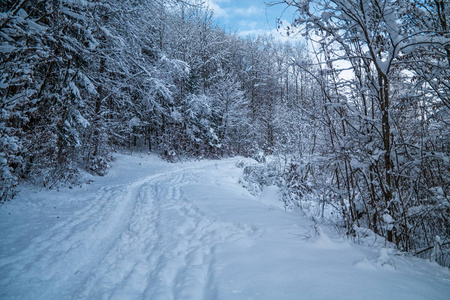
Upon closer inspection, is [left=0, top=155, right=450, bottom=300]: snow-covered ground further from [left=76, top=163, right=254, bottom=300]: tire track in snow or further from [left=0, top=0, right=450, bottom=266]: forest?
[left=0, top=0, right=450, bottom=266]: forest

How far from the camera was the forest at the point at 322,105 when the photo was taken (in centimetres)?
253

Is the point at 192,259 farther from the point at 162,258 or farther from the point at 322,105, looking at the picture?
the point at 322,105

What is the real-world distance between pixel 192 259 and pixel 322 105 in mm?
2740

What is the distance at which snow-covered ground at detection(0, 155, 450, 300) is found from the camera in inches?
72.9

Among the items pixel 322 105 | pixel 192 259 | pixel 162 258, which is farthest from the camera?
pixel 322 105

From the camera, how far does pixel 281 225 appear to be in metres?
3.37

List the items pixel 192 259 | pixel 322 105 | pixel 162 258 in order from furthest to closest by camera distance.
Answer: pixel 322 105 < pixel 162 258 < pixel 192 259

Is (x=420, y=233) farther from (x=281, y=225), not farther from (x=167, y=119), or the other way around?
(x=167, y=119)

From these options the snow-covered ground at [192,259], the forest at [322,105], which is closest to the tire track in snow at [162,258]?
the snow-covered ground at [192,259]

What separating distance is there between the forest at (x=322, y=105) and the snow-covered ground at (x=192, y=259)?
621 mm

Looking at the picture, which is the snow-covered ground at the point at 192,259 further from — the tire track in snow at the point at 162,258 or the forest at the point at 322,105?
the forest at the point at 322,105

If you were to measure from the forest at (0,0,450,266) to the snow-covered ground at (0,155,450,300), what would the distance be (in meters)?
0.62

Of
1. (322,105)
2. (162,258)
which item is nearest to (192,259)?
(162,258)

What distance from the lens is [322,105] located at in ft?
10.1
